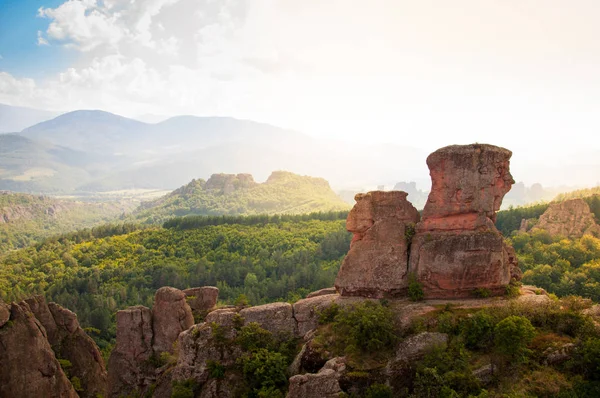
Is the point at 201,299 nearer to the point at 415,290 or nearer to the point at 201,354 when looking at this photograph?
the point at 201,354

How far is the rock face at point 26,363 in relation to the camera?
32062mm

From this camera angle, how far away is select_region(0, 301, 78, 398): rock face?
32062 mm

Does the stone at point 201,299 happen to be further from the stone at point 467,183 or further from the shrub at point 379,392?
the stone at point 467,183

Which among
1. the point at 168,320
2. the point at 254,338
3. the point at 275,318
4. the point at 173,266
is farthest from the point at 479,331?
the point at 173,266

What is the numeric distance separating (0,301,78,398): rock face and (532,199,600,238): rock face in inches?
2718

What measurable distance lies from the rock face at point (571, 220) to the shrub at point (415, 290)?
4863 centimetres

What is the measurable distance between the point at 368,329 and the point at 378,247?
6.75m

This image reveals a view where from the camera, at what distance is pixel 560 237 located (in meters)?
63.1

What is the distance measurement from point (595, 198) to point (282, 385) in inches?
2716

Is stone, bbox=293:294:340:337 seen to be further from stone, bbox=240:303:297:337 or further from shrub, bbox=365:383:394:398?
shrub, bbox=365:383:394:398

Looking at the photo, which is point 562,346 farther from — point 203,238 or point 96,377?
point 203,238

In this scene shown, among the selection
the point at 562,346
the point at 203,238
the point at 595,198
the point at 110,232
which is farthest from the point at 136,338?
the point at 110,232

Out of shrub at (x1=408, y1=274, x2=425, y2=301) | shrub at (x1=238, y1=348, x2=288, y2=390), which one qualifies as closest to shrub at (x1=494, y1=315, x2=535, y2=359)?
shrub at (x1=408, y1=274, x2=425, y2=301)

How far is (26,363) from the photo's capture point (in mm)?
32969
